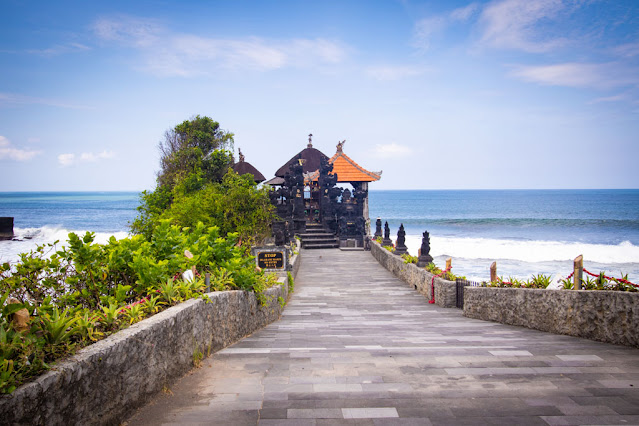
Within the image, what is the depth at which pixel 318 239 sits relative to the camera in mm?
27484

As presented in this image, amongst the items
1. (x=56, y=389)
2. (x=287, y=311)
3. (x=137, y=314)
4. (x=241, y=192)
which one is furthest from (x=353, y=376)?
(x=241, y=192)

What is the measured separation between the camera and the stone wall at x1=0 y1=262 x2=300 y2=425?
9.14ft

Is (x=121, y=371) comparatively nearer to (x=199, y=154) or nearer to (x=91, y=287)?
(x=91, y=287)

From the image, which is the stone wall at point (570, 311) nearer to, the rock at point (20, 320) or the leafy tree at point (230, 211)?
the rock at point (20, 320)

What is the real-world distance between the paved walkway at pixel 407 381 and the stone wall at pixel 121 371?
0.66 ft

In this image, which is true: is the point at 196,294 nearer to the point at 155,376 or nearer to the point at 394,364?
the point at 155,376

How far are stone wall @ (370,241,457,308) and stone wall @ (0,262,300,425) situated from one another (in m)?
7.63

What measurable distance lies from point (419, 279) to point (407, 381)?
10.1 m

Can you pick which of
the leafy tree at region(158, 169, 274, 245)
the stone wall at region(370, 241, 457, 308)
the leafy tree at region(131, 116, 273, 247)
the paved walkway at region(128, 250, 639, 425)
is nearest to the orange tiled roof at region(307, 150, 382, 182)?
the leafy tree at region(131, 116, 273, 247)

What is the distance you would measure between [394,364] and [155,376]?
2.65m

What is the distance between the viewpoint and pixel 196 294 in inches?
215

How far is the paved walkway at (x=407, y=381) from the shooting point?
3756mm

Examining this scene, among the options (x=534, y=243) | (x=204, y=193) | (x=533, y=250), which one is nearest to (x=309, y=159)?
(x=204, y=193)

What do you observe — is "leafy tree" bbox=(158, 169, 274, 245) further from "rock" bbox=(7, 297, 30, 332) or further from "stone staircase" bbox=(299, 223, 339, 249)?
"rock" bbox=(7, 297, 30, 332)
